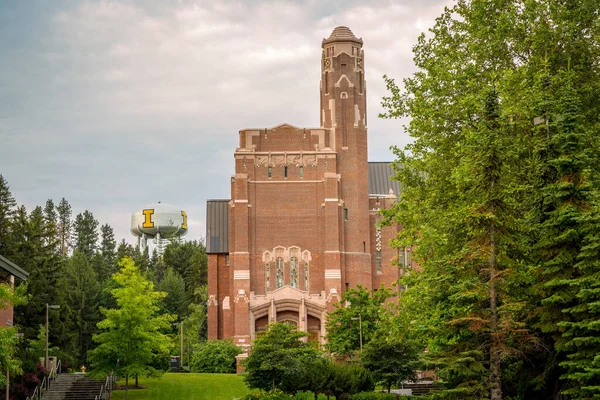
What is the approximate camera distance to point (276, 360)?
43656 millimetres

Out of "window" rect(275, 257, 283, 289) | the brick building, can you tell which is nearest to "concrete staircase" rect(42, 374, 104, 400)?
the brick building

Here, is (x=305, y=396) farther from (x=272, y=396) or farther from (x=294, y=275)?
(x=294, y=275)

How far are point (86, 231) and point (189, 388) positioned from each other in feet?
296

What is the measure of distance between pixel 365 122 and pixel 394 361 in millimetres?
35624

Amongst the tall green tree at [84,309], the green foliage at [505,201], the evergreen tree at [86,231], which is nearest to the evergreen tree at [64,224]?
the evergreen tree at [86,231]

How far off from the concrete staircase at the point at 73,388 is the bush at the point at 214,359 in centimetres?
1553

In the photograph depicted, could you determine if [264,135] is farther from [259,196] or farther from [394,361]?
[394,361]

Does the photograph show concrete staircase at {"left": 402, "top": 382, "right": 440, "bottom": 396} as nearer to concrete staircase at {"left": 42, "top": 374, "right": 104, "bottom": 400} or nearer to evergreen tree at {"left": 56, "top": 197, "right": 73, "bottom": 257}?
concrete staircase at {"left": 42, "top": 374, "right": 104, "bottom": 400}

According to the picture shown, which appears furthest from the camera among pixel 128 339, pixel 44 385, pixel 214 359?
pixel 214 359

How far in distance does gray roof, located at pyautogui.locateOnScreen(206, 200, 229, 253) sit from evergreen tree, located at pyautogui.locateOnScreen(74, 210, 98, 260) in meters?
60.2

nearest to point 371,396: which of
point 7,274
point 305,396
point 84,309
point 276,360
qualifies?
point 305,396

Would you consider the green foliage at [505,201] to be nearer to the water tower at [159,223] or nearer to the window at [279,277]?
the window at [279,277]

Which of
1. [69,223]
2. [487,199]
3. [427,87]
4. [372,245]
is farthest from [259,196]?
[69,223]

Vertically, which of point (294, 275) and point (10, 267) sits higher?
point (294, 275)
